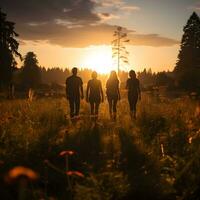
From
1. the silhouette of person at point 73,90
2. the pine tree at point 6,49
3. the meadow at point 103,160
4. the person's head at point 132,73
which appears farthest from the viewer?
the pine tree at point 6,49

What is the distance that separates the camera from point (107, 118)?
679 inches

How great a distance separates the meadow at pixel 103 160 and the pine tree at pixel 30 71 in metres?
73.2

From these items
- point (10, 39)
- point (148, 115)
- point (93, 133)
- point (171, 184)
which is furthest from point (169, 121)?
point (10, 39)

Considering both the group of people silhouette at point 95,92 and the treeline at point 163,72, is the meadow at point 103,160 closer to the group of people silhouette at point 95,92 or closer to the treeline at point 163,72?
the group of people silhouette at point 95,92

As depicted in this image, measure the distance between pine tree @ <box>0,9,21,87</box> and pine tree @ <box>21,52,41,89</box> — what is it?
37699 millimetres

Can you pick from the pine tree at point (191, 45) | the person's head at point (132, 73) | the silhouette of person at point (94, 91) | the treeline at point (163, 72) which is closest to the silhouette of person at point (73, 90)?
the silhouette of person at point (94, 91)

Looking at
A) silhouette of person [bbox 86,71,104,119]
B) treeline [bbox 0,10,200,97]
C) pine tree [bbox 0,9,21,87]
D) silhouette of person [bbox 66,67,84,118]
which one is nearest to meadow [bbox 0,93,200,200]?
silhouette of person [bbox 66,67,84,118]

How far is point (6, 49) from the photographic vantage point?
4541 cm

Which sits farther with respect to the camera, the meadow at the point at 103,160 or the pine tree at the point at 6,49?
the pine tree at the point at 6,49

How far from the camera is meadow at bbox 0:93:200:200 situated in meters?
6.42

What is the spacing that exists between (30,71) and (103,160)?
83.9 metres

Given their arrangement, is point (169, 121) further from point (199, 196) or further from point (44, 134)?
point (199, 196)

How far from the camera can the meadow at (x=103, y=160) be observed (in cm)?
642

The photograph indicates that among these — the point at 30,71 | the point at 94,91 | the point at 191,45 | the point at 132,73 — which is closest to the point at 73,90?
the point at 94,91
